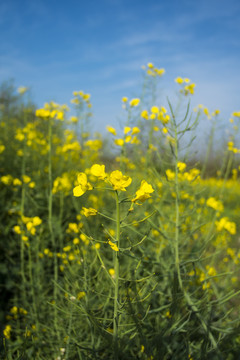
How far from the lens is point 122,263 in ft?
8.42

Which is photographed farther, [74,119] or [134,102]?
[74,119]

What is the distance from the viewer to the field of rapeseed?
4.07ft

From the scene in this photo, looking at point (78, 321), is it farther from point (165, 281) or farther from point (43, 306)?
point (165, 281)

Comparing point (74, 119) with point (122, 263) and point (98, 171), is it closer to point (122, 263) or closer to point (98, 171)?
point (122, 263)

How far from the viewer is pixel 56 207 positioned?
343 centimetres

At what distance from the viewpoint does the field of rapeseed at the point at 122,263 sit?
4.07 feet

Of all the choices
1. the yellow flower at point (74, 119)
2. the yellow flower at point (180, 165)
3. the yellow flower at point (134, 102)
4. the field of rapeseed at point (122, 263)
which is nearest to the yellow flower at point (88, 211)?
the field of rapeseed at point (122, 263)

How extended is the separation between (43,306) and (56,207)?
150 centimetres

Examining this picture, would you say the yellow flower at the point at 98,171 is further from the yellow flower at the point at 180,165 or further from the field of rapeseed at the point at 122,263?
the yellow flower at the point at 180,165

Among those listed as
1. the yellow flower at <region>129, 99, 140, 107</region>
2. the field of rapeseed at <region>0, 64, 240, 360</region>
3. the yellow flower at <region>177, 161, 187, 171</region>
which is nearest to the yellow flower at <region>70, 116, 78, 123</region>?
the field of rapeseed at <region>0, 64, 240, 360</region>

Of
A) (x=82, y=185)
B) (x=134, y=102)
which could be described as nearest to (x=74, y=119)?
(x=134, y=102)

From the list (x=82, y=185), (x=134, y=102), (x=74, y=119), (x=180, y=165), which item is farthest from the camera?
(x=74, y=119)

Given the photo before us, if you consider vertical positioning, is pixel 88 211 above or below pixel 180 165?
below

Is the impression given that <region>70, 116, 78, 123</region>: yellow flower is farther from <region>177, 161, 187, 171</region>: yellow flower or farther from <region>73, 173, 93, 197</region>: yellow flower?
<region>73, 173, 93, 197</region>: yellow flower
